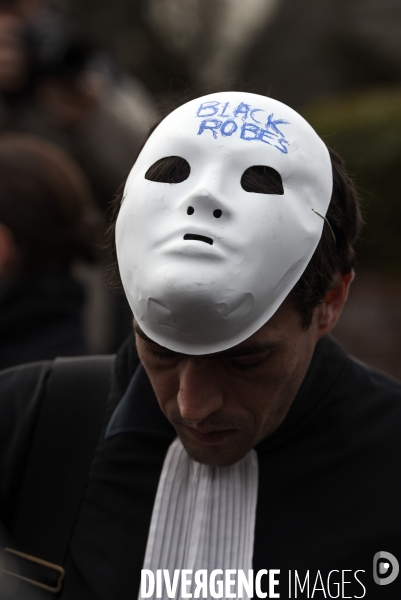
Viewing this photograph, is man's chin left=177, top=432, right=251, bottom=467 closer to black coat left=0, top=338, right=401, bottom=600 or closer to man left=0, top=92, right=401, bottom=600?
man left=0, top=92, right=401, bottom=600

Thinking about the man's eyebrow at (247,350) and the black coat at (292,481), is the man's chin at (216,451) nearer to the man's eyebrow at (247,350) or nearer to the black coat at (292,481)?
the black coat at (292,481)

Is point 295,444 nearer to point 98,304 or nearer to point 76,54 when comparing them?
point 76,54

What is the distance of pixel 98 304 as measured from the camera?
5891mm

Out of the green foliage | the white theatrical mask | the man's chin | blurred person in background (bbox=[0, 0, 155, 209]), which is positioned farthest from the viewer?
the green foliage

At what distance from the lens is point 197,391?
6.36ft

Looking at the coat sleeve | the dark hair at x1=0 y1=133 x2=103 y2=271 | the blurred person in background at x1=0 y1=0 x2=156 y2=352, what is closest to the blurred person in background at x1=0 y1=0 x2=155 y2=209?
the blurred person in background at x1=0 y1=0 x2=156 y2=352

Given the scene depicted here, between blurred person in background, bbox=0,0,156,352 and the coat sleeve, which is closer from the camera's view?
the coat sleeve

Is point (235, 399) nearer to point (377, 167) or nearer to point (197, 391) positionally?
point (197, 391)

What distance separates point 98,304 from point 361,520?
13.2ft

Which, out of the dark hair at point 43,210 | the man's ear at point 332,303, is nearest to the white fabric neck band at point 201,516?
the man's ear at point 332,303

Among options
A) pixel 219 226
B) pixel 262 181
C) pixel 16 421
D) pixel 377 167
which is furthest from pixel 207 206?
pixel 377 167

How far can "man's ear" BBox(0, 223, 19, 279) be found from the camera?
10.3 feet

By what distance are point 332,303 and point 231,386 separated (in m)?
0.41

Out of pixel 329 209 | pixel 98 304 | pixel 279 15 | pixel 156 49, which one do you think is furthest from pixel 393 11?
pixel 329 209
